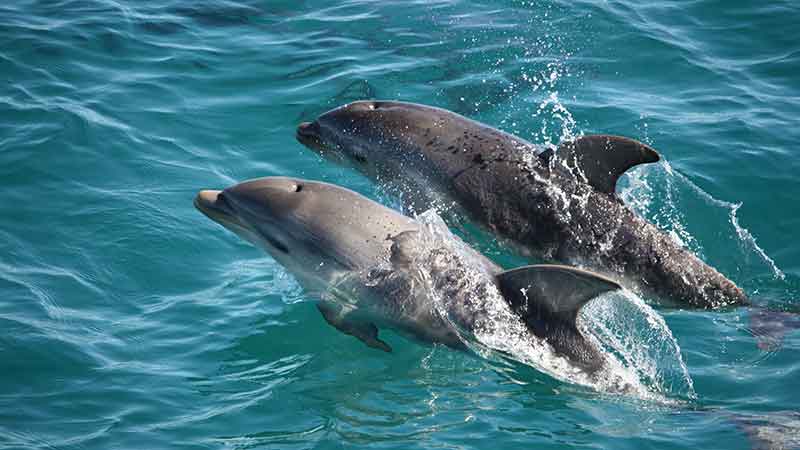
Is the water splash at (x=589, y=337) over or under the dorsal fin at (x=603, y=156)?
under

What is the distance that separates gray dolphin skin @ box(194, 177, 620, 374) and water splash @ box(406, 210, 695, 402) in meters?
0.04

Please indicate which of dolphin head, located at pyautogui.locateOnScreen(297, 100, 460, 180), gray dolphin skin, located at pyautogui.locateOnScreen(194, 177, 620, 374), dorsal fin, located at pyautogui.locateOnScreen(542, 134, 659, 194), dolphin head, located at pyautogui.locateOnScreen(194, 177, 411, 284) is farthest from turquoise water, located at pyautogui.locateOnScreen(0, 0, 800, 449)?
dorsal fin, located at pyautogui.locateOnScreen(542, 134, 659, 194)

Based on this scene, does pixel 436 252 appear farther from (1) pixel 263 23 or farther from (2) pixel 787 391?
(1) pixel 263 23

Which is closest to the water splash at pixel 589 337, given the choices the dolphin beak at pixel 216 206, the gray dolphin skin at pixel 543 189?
the gray dolphin skin at pixel 543 189

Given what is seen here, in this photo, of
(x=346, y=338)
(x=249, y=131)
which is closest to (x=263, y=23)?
(x=249, y=131)

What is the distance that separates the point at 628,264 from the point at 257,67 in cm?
828

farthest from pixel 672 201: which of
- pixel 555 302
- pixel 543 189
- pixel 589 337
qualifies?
pixel 555 302

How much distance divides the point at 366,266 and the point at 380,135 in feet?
8.41

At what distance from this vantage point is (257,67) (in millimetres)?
17125

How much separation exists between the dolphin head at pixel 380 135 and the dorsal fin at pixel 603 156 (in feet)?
4.88

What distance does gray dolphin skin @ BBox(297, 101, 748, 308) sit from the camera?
35.5 ft

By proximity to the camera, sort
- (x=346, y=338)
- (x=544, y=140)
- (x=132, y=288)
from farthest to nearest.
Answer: (x=544, y=140) < (x=132, y=288) < (x=346, y=338)

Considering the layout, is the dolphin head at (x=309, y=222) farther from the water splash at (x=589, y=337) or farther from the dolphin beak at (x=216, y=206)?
the water splash at (x=589, y=337)

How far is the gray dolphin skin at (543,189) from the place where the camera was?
10.8 meters
